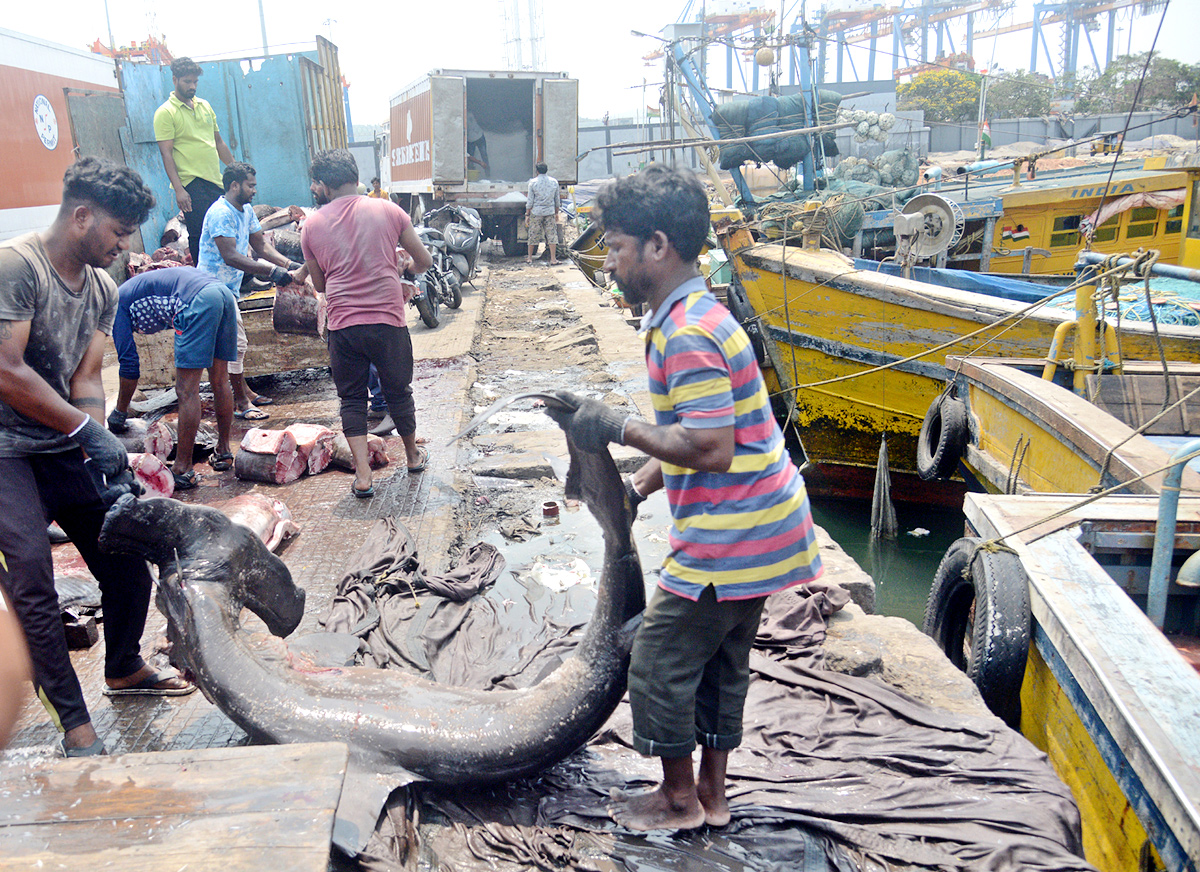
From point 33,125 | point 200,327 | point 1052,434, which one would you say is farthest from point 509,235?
point 1052,434

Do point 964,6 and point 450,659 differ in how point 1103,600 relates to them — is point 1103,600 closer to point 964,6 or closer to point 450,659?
point 450,659

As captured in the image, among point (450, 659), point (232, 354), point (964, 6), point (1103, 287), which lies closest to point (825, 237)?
point (1103, 287)

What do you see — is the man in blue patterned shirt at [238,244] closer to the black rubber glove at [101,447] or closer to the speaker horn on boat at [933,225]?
the black rubber glove at [101,447]

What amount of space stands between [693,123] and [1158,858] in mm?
13799

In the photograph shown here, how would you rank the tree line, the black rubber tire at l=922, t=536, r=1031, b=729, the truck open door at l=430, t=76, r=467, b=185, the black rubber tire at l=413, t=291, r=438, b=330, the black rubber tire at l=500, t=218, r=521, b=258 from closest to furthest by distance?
the black rubber tire at l=922, t=536, r=1031, b=729, the black rubber tire at l=413, t=291, r=438, b=330, the truck open door at l=430, t=76, r=467, b=185, the black rubber tire at l=500, t=218, r=521, b=258, the tree line

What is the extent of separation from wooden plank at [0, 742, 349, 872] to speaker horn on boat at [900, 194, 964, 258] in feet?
28.7

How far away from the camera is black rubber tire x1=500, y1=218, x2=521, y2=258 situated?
17.2 metres

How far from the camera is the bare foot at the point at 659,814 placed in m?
2.18

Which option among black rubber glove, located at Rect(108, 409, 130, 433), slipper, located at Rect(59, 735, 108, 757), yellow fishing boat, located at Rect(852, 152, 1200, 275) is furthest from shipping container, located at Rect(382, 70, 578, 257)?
slipper, located at Rect(59, 735, 108, 757)

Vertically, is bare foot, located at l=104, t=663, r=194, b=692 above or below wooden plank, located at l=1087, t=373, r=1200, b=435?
below

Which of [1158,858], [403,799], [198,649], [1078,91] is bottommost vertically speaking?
[1158,858]

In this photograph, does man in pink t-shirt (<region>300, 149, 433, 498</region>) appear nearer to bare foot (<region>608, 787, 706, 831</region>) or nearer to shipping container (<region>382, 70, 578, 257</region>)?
bare foot (<region>608, 787, 706, 831</region>)

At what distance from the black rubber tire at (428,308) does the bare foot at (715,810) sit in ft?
25.7

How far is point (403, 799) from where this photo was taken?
2170 millimetres
